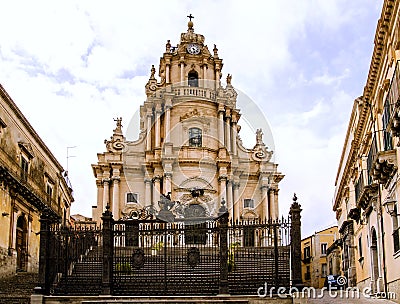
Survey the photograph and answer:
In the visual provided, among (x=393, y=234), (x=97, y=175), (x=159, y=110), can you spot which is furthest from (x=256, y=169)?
(x=393, y=234)

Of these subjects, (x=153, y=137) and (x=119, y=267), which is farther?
(x=153, y=137)

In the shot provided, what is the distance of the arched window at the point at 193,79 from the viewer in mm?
44969

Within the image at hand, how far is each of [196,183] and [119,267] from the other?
22629 mm

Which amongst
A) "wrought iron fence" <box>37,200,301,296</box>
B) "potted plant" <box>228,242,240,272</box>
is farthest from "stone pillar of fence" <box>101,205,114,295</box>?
"potted plant" <box>228,242,240,272</box>

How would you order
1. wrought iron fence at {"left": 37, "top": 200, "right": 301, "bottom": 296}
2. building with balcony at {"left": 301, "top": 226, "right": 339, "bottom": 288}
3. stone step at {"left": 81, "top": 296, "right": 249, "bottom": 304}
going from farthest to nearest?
building with balcony at {"left": 301, "top": 226, "right": 339, "bottom": 288} → wrought iron fence at {"left": 37, "top": 200, "right": 301, "bottom": 296} → stone step at {"left": 81, "top": 296, "right": 249, "bottom": 304}

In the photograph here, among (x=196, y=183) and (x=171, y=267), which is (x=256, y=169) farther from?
(x=171, y=267)

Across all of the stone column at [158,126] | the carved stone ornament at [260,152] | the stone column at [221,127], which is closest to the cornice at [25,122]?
the stone column at [158,126]

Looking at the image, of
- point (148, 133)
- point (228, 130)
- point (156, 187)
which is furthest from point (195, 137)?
point (156, 187)

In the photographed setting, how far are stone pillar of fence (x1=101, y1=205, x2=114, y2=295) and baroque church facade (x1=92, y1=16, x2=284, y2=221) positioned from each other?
20.0 meters

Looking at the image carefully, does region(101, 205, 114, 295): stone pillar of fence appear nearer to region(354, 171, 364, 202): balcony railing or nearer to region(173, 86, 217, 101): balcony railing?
region(354, 171, 364, 202): balcony railing

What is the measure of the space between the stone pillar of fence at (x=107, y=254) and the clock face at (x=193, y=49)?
30229 mm

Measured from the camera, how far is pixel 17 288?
68.7ft

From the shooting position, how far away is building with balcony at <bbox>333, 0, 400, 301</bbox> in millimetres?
16688

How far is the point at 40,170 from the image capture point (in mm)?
35250
